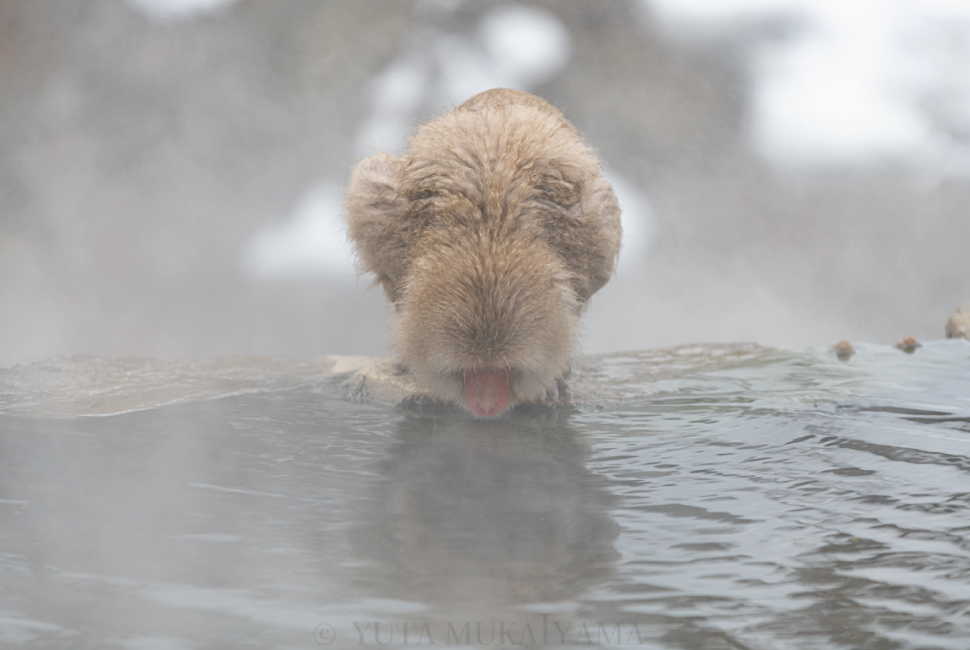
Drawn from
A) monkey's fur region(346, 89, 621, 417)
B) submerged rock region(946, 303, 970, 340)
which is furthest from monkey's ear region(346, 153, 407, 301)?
submerged rock region(946, 303, 970, 340)

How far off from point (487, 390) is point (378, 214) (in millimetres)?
838

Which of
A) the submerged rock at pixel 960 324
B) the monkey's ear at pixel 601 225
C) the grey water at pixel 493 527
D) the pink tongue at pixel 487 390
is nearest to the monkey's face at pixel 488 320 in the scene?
the pink tongue at pixel 487 390

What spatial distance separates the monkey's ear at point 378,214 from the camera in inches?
116

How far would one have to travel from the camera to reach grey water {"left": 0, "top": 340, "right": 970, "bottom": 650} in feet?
3.80

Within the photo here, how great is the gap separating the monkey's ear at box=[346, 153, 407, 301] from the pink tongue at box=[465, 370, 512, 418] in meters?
0.58

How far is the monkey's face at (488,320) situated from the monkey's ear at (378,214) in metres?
0.29

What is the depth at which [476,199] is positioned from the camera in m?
2.67

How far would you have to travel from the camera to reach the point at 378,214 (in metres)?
2.98

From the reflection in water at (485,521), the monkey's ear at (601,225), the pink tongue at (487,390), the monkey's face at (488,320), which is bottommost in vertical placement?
the reflection in water at (485,521)

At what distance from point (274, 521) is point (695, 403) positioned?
1.65m

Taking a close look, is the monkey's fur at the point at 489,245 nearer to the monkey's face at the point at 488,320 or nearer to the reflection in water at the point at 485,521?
the monkey's face at the point at 488,320

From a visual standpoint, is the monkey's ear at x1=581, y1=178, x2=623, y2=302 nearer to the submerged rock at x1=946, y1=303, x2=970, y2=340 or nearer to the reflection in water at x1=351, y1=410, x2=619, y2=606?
the reflection in water at x1=351, y1=410, x2=619, y2=606

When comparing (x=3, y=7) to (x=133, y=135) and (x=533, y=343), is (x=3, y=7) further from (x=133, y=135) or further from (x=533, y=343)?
(x=533, y=343)

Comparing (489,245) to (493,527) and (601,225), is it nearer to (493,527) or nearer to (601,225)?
(601,225)
